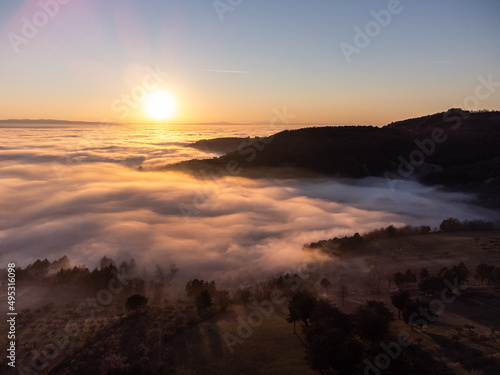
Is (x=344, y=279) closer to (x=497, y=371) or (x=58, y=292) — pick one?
(x=497, y=371)

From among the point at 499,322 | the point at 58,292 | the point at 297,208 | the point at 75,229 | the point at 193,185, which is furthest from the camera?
the point at 193,185

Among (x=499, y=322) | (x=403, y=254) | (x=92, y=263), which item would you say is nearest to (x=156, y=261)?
(x=92, y=263)

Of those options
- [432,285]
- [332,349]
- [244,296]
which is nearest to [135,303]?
[244,296]

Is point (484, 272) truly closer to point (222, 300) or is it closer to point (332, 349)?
point (332, 349)

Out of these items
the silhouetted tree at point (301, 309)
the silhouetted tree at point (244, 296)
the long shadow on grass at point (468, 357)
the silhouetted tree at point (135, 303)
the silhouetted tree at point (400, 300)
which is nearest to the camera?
the long shadow on grass at point (468, 357)

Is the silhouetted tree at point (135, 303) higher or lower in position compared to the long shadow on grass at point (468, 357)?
lower

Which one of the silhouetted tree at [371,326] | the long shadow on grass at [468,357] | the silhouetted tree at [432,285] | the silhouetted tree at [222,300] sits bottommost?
the silhouetted tree at [222,300]

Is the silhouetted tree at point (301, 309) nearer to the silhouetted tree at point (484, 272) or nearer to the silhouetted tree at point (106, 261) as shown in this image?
the silhouetted tree at point (484, 272)

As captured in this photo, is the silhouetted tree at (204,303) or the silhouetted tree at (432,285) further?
the silhouetted tree at (432,285)

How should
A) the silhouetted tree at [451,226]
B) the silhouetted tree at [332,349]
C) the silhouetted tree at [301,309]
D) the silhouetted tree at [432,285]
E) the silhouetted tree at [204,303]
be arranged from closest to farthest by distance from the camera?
the silhouetted tree at [332,349], the silhouetted tree at [301,309], the silhouetted tree at [204,303], the silhouetted tree at [432,285], the silhouetted tree at [451,226]

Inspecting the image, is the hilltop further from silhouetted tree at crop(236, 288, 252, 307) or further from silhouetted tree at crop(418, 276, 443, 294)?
silhouetted tree at crop(236, 288, 252, 307)

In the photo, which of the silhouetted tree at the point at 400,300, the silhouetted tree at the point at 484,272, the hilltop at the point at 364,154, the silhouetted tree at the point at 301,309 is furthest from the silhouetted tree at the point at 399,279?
the hilltop at the point at 364,154
